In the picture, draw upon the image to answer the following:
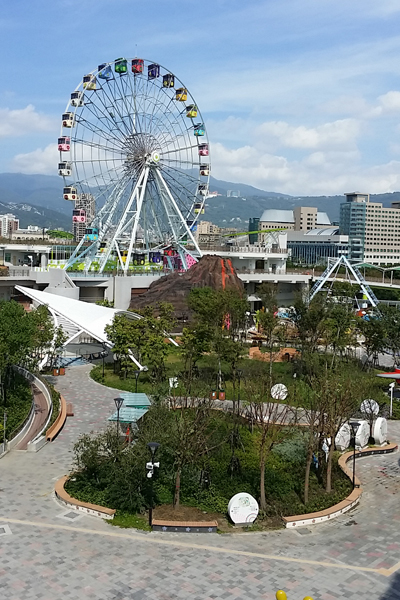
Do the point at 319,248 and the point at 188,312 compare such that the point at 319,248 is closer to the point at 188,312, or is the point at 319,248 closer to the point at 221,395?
the point at 188,312

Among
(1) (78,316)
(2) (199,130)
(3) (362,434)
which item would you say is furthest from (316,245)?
(3) (362,434)

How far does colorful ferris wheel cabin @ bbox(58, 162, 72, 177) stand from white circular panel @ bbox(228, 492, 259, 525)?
35.9 meters

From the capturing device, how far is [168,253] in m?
54.3

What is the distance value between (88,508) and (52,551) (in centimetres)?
205

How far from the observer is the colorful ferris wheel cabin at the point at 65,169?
4541 cm

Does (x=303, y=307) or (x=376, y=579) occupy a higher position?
(x=303, y=307)

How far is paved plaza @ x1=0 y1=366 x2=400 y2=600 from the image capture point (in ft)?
34.6

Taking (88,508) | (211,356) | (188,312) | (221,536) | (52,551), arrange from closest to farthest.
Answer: (52,551), (221,536), (88,508), (211,356), (188,312)

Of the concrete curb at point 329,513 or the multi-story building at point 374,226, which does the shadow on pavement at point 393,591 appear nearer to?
the concrete curb at point 329,513

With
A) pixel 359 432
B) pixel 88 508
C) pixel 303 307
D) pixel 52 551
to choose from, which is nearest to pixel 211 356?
pixel 303 307

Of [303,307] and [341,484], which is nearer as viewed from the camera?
[341,484]

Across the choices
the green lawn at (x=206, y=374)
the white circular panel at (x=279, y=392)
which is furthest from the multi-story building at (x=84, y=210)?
the white circular panel at (x=279, y=392)

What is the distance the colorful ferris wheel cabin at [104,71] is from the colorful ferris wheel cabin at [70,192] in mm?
8088

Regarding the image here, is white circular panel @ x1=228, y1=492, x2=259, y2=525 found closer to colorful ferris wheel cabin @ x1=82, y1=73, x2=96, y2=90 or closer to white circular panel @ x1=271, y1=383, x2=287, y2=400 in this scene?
white circular panel @ x1=271, y1=383, x2=287, y2=400
